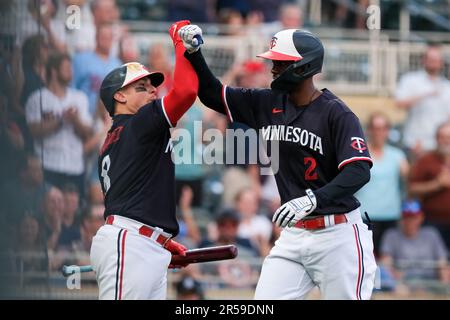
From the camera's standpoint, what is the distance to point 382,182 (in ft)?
39.3

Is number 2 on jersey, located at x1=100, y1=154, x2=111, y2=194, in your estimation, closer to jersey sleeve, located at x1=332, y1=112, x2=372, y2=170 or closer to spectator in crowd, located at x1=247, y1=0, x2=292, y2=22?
jersey sleeve, located at x1=332, y1=112, x2=372, y2=170

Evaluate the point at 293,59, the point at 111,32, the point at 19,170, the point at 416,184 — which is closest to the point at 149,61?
the point at 111,32

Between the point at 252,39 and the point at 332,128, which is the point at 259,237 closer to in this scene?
the point at 252,39

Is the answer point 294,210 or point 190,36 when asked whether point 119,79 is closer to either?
point 190,36

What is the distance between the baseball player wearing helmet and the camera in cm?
682

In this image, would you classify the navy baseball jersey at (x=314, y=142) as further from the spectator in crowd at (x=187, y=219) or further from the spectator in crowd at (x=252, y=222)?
the spectator in crowd at (x=252, y=222)

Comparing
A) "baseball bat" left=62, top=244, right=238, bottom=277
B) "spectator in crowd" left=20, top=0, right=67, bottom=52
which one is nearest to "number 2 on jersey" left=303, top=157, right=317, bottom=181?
"baseball bat" left=62, top=244, right=238, bottom=277

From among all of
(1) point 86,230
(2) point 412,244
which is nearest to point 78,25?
(1) point 86,230

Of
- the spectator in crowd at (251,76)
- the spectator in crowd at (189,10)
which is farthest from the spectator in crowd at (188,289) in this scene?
the spectator in crowd at (189,10)

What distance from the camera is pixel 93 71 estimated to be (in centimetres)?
1091

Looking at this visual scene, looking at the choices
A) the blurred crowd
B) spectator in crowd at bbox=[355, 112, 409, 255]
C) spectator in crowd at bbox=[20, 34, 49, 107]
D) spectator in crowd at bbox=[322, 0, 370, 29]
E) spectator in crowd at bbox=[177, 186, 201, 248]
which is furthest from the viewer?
spectator in crowd at bbox=[322, 0, 370, 29]

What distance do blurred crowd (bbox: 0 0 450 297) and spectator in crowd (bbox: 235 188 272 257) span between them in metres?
0.01

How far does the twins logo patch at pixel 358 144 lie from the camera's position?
691 centimetres

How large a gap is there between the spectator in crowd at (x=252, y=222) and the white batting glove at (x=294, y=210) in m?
4.89
